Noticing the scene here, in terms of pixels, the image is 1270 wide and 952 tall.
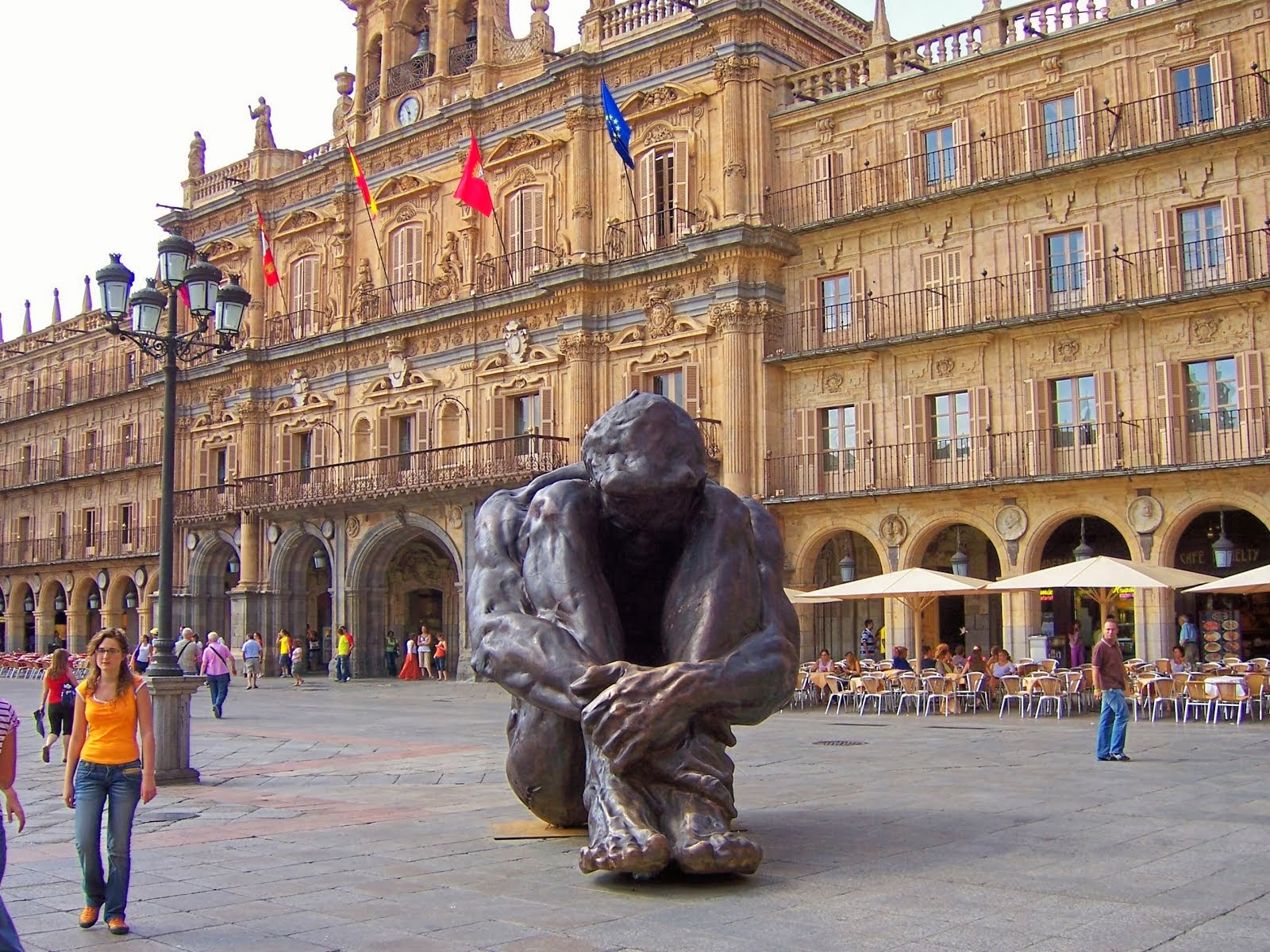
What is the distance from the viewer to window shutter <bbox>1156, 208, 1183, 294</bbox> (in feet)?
74.2

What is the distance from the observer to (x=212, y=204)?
3966cm

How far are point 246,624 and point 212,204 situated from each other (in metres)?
12.9

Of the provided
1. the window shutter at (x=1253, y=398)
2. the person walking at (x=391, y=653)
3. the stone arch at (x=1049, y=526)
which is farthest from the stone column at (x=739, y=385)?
the person walking at (x=391, y=653)

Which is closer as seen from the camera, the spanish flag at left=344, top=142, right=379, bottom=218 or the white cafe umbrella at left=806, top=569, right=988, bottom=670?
the white cafe umbrella at left=806, top=569, right=988, bottom=670

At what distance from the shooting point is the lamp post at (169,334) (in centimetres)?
1046

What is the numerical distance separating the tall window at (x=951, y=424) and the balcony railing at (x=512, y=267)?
9.86m

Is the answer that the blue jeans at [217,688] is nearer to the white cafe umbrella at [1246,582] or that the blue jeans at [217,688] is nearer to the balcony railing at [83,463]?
the white cafe umbrella at [1246,582]

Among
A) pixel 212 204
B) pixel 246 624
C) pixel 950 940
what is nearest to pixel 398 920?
pixel 950 940

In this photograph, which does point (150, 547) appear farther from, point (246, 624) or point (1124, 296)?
point (1124, 296)

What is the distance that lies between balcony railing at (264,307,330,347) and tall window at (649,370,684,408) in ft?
37.4

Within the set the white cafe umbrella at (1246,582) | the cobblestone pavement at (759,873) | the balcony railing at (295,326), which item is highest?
the balcony railing at (295,326)

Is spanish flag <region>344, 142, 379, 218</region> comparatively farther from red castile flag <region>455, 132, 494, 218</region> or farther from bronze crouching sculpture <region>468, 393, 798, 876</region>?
bronze crouching sculpture <region>468, 393, 798, 876</region>

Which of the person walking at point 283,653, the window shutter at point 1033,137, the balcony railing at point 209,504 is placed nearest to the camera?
the window shutter at point 1033,137

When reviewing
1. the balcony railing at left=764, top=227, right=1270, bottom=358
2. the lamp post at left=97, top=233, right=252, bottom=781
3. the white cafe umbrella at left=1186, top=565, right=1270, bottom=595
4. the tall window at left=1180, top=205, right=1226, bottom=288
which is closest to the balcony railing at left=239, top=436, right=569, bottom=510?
the balcony railing at left=764, top=227, right=1270, bottom=358
